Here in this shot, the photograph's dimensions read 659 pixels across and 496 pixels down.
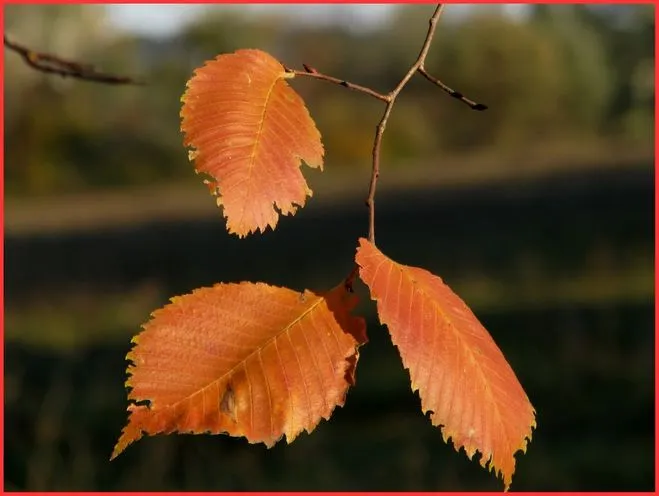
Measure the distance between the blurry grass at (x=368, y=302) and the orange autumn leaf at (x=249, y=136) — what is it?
3814 mm

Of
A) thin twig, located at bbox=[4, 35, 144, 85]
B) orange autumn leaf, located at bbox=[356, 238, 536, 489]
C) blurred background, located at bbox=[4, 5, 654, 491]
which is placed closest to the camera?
orange autumn leaf, located at bbox=[356, 238, 536, 489]

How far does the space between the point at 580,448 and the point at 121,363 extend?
1.99 meters

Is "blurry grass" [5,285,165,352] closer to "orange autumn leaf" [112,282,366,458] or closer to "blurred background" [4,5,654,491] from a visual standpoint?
"blurred background" [4,5,654,491]

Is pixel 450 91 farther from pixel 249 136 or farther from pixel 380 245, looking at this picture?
pixel 380 245

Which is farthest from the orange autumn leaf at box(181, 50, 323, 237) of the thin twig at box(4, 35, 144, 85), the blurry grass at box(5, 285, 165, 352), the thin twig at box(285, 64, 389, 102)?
the blurry grass at box(5, 285, 165, 352)

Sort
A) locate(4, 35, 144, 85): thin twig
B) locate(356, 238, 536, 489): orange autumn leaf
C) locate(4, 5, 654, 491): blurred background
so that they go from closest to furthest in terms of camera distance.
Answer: locate(356, 238, 536, 489): orange autumn leaf < locate(4, 35, 144, 85): thin twig < locate(4, 5, 654, 491): blurred background

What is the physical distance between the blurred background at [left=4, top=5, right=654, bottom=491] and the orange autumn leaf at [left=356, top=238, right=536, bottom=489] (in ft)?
3.19

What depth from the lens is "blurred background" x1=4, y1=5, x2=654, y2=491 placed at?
3.04 m

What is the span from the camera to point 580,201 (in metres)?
6.34

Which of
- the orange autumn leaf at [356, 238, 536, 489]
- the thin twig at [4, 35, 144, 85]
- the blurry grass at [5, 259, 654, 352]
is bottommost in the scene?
the blurry grass at [5, 259, 654, 352]

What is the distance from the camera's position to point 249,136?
511mm

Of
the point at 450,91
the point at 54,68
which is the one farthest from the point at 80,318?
the point at 450,91

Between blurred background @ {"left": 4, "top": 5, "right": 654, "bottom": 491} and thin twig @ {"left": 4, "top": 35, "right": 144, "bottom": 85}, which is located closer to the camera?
thin twig @ {"left": 4, "top": 35, "right": 144, "bottom": 85}

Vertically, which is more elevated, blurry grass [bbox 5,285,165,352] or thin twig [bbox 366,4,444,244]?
thin twig [bbox 366,4,444,244]
